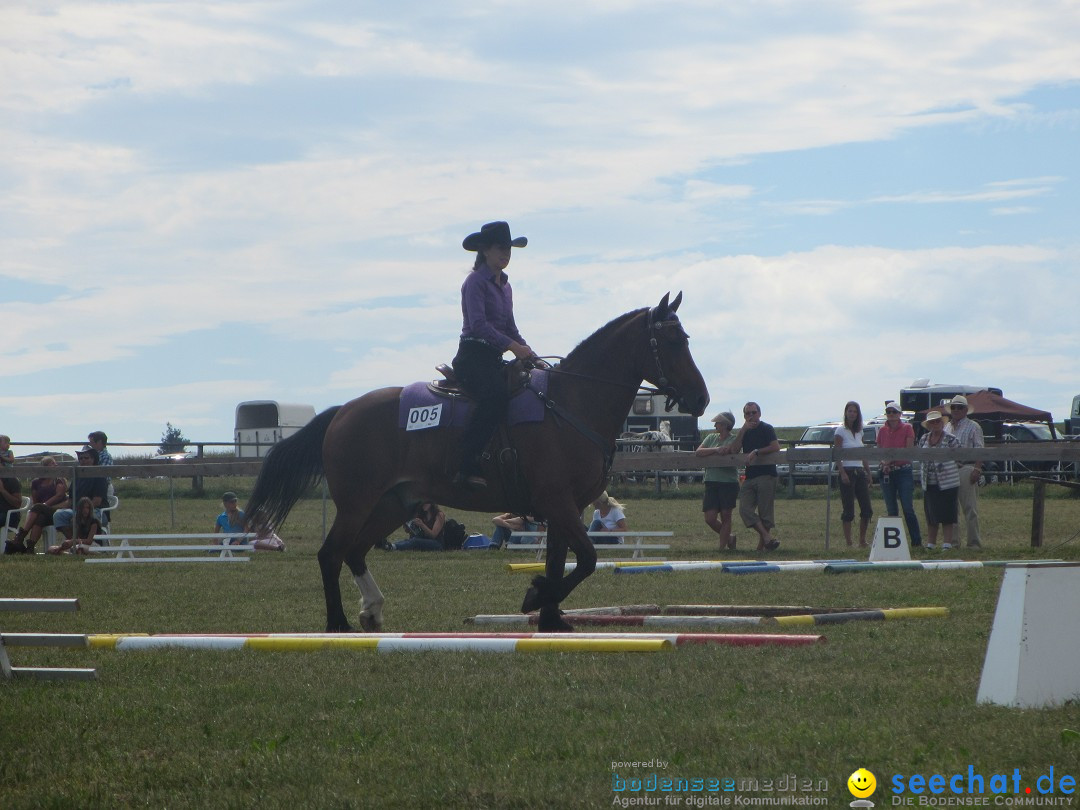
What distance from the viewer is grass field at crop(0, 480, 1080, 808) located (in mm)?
4359

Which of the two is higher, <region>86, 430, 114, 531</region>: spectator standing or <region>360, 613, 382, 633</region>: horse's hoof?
<region>86, 430, 114, 531</region>: spectator standing

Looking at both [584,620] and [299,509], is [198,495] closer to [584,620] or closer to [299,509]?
[299,509]

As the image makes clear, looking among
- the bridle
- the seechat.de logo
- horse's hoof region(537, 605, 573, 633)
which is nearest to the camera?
the seechat.de logo

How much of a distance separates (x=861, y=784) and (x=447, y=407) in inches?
218

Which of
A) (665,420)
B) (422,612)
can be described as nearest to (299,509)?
(665,420)

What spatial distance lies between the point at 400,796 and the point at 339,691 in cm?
202

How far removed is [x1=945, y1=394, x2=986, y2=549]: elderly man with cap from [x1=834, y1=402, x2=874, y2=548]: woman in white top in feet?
4.05

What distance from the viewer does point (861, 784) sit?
159 inches

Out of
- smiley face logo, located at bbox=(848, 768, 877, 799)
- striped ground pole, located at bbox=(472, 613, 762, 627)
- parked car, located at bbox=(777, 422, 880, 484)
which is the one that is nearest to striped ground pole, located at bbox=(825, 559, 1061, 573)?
striped ground pole, located at bbox=(472, 613, 762, 627)

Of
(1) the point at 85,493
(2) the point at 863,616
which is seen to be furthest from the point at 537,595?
(1) the point at 85,493

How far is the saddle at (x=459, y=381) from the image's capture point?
9.01m

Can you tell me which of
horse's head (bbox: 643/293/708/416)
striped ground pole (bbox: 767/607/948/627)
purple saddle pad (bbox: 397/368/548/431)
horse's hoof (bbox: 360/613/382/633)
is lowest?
horse's hoof (bbox: 360/613/382/633)

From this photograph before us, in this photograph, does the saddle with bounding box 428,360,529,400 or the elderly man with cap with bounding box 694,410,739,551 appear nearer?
the saddle with bounding box 428,360,529,400

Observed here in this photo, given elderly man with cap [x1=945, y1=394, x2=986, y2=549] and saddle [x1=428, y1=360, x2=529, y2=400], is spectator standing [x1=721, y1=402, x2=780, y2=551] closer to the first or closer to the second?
elderly man with cap [x1=945, y1=394, x2=986, y2=549]
